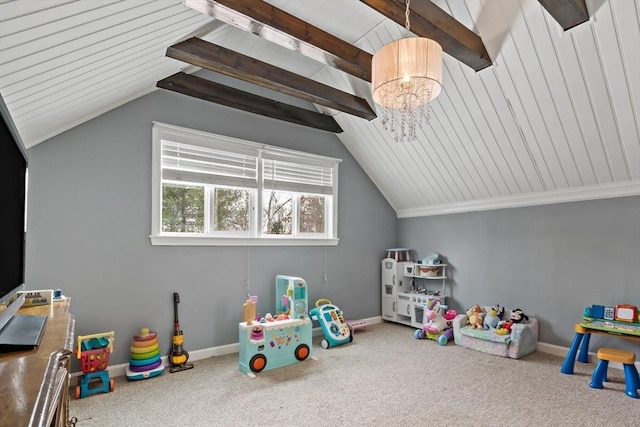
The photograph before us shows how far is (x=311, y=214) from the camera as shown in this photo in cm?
455

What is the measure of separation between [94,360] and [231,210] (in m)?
1.83

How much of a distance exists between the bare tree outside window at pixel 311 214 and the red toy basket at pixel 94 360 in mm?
2430

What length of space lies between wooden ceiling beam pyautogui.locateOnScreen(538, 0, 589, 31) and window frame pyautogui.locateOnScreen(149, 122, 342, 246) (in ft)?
9.13

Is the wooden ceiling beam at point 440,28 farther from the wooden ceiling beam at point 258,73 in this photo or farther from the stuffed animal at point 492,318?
the stuffed animal at point 492,318

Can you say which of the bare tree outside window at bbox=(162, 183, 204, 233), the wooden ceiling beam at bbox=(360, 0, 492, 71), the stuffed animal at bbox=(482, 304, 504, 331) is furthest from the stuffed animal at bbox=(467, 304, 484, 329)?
the bare tree outside window at bbox=(162, 183, 204, 233)

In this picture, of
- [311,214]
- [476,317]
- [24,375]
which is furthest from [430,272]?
[24,375]

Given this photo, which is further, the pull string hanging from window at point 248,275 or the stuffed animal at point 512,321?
the pull string hanging from window at point 248,275

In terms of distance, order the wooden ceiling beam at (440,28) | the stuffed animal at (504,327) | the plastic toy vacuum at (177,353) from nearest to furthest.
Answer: the wooden ceiling beam at (440,28), the plastic toy vacuum at (177,353), the stuffed animal at (504,327)

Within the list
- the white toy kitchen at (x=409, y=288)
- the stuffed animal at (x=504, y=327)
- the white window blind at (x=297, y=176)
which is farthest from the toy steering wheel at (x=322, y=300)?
the stuffed animal at (x=504, y=327)

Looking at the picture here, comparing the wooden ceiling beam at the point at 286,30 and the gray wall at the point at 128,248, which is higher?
the wooden ceiling beam at the point at 286,30

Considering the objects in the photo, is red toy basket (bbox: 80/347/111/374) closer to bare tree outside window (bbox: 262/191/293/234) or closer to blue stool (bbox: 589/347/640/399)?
bare tree outside window (bbox: 262/191/293/234)

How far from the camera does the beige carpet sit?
7.52 ft

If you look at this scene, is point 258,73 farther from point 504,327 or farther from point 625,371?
point 625,371

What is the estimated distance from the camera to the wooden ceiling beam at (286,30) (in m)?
2.16
